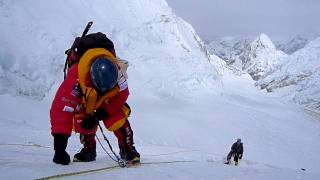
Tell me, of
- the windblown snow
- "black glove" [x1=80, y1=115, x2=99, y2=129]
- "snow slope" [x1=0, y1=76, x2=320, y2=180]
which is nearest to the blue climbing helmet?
"black glove" [x1=80, y1=115, x2=99, y2=129]

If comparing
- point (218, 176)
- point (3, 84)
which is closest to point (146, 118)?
point (3, 84)

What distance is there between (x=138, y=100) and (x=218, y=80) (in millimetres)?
9790

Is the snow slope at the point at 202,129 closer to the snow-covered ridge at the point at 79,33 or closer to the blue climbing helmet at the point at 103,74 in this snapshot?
the snow-covered ridge at the point at 79,33

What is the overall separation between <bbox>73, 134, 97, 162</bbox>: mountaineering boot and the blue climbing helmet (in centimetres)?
105

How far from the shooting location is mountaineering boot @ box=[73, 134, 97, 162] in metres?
4.56

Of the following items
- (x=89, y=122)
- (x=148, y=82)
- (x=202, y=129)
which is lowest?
(x=89, y=122)

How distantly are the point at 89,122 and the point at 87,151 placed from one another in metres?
0.55

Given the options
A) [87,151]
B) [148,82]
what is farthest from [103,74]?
[148,82]

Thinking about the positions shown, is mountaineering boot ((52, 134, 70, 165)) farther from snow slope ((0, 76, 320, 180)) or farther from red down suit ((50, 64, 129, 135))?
snow slope ((0, 76, 320, 180))

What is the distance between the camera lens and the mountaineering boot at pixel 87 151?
15.0 feet

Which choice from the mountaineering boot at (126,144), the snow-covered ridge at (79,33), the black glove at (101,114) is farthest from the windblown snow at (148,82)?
the black glove at (101,114)

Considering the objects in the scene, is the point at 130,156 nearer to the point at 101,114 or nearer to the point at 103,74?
the point at 101,114

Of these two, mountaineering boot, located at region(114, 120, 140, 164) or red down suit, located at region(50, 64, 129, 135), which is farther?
mountaineering boot, located at region(114, 120, 140, 164)

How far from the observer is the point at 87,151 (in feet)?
15.3
